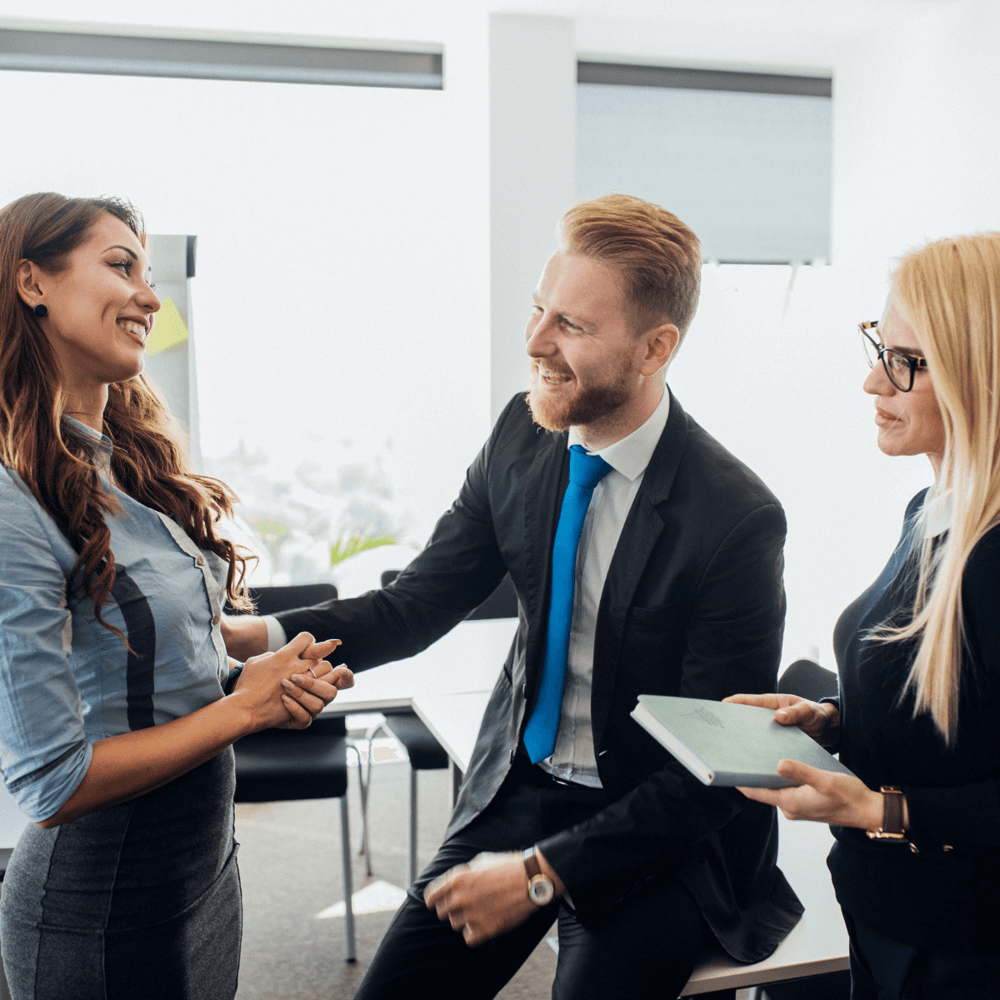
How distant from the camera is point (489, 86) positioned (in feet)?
13.1

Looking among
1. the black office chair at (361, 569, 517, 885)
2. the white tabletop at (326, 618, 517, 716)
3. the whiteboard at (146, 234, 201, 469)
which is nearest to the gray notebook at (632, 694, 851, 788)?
the white tabletop at (326, 618, 517, 716)

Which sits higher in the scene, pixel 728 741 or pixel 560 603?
pixel 560 603

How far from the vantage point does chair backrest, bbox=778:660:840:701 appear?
214 centimetres

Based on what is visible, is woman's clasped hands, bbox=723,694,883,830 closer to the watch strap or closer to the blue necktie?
the watch strap

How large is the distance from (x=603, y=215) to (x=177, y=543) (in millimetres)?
943

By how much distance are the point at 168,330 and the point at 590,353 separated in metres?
2.38

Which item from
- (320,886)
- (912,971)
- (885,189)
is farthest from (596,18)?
(912,971)

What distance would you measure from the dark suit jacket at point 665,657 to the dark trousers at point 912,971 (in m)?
0.18

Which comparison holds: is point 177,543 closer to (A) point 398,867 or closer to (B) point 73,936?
(B) point 73,936

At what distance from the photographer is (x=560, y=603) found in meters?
1.74

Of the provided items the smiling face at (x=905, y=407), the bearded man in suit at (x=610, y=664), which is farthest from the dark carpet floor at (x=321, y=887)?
the smiling face at (x=905, y=407)

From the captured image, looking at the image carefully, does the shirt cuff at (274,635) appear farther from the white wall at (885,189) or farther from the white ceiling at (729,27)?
the white ceiling at (729,27)

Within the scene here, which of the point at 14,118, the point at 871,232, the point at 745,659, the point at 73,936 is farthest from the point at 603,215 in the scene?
the point at 14,118

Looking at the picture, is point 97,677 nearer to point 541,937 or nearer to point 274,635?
point 274,635
